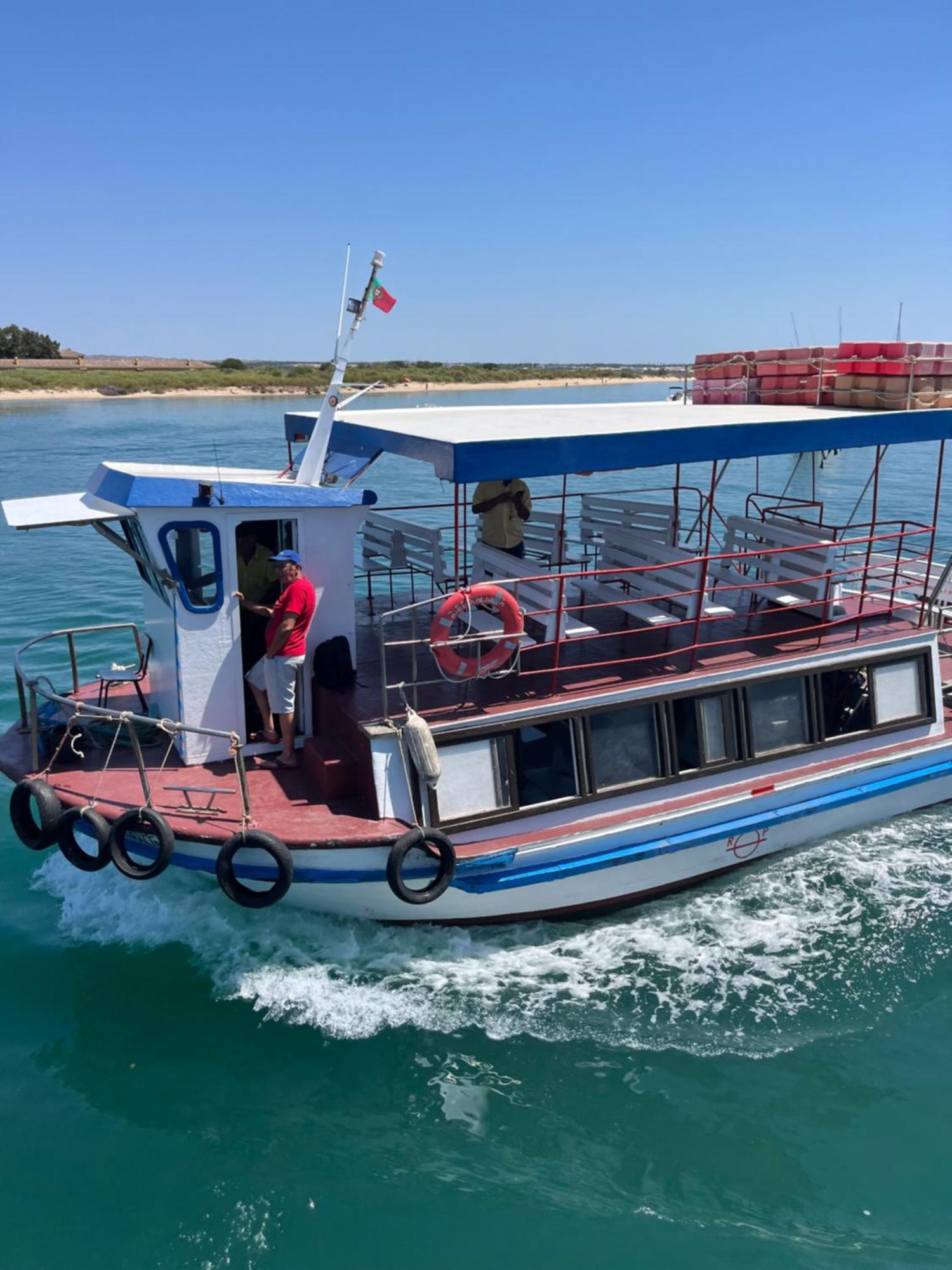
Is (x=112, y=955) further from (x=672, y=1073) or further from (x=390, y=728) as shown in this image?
(x=672, y=1073)

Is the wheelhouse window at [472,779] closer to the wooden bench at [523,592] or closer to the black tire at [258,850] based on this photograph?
the wooden bench at [523,592]

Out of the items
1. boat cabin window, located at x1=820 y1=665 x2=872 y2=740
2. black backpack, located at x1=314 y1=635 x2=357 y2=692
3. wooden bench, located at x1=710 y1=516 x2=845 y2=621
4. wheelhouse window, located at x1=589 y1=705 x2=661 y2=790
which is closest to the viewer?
wheelhouse window, located at x1=589 y1=705 x2=661 y2=790

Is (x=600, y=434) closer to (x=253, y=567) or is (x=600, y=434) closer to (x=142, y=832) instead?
(x=253, y=567)

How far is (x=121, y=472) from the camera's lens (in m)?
7.99

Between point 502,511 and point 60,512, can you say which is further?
point 502,511

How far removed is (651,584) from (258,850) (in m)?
4.40

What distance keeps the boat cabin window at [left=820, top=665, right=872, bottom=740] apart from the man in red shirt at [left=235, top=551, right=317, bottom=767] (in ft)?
16.8

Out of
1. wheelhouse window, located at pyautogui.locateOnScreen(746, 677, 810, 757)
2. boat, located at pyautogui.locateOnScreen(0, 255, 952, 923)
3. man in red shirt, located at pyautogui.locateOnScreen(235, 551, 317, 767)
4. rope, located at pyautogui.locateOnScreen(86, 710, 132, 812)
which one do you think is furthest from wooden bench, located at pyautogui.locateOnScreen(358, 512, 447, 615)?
wheelhouse window, located at pyautogui.locateOnScreen(746, 677, 810, 757)

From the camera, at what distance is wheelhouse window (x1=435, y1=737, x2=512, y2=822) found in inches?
313

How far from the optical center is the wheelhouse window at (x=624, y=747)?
334 inches

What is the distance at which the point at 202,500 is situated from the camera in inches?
306

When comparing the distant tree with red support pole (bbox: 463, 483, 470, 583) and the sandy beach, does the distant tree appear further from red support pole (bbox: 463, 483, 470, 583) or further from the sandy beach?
red support pole (bbox: 463, 483, 470, 583)

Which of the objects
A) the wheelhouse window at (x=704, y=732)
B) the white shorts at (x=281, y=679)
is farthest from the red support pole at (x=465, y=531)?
the wheelhouse window at (x=704, y=732)

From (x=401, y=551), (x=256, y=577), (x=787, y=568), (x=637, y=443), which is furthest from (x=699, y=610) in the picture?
(x=256, y=577)
